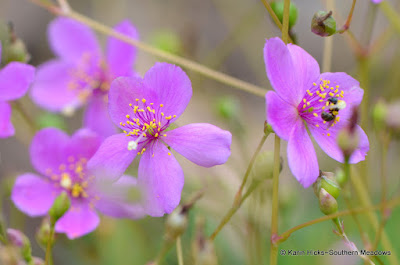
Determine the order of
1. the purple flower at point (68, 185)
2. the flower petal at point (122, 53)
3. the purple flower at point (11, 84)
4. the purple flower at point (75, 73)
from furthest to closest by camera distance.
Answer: the purple flower at point (75, 73) → the flower petal at point (122, 53) → the purple flower at point (68, 185) → the purple flower at point (11, 84)

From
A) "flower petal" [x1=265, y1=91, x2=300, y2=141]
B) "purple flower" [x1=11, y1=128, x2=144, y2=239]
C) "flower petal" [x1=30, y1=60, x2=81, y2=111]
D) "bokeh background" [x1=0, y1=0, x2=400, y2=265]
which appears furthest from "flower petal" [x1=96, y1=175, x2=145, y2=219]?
"flower petal" [x1=30, y1=60, x2=81, y2=111]

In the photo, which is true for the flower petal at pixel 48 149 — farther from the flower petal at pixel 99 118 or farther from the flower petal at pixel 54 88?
the flower petal at pixel 54 88

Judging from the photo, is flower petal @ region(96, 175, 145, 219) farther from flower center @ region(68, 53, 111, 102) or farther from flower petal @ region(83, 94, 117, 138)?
flower center @ region(68, 53, 111, 102)

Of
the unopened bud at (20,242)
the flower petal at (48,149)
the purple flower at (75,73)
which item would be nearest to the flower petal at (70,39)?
the purple flower at (75,73)

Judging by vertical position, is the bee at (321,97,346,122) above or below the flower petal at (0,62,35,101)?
above

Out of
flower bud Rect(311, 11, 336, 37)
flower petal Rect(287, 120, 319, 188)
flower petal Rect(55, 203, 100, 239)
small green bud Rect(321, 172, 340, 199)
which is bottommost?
flower petal Rect(55, 203, 100, 239)

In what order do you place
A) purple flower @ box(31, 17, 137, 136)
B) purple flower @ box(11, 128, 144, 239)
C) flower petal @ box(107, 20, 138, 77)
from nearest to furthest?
purple flower @ box(11, 128, 144, 239)
flower petal @ box(107, 20, 138, 77)
purple flower @ box(31, 17, 137, 136)

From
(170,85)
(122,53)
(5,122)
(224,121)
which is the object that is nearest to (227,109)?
(224,121)
